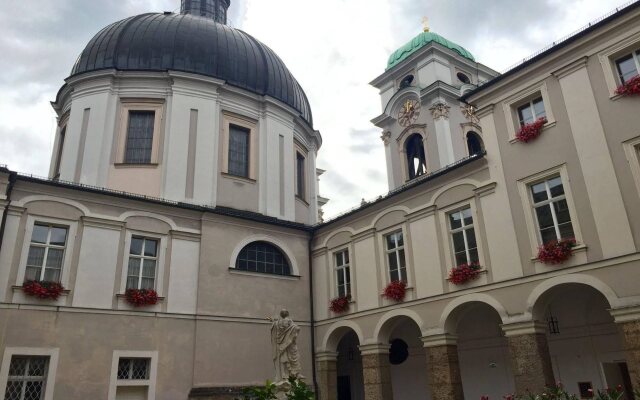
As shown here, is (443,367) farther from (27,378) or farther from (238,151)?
(238,151)

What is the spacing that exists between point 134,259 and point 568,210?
1383 cm

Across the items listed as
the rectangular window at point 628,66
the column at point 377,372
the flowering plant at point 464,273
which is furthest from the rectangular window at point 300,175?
the rectangular window at point 628,66

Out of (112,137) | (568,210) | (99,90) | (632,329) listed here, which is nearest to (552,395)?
(632,329)

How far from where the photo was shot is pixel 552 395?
34.7ft

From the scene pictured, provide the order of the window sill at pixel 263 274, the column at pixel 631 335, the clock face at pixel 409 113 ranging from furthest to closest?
1. the clock face at pixel 409 113
2. the window sill at pixel 263 274
3. the column at pixel 631 335

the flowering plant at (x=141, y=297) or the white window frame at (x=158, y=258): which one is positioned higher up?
the white window frame at (x=158, y=258)

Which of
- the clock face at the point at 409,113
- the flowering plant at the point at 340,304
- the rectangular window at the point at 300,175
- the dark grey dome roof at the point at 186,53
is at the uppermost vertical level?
the dark grey dome roof at the point at 186,53

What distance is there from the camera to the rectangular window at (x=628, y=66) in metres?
13.5

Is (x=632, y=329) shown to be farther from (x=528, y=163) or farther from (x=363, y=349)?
(x=363, y=349)

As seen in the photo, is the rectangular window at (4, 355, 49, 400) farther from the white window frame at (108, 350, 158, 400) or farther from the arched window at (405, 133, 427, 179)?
the arched window at (405, 133, 427, 179)

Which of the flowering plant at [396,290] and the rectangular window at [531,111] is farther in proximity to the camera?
the flowering plant at [396,290]

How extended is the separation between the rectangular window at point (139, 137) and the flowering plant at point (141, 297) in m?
6.45

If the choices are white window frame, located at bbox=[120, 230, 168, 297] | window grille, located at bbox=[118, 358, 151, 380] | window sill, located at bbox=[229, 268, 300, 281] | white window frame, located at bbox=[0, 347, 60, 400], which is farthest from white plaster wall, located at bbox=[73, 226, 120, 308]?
window sill, located at bbox=[229, 268, 300, 281]

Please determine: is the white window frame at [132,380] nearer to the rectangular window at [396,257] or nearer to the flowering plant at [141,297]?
the flowering plant at [141,297]
